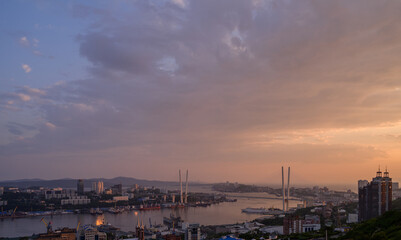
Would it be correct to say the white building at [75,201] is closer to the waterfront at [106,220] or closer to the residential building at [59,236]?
the waterfront at [106,220]

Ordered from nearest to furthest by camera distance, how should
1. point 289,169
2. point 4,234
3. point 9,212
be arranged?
point 4,234 < point 9,212 < point 289,169

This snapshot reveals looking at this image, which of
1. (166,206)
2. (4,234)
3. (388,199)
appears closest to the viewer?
(388,199)

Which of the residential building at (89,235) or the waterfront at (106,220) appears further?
the waterfront at (106,220)

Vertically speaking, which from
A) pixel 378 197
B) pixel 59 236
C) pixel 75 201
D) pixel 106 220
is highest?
pixel 378 197

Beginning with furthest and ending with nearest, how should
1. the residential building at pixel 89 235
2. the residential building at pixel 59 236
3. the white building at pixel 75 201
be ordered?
the white building at pixel 75 201, the residential building at pixel 89 235, the residential building at pixel 59 236

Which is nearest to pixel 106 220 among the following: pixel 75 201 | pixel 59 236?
pixel 59 236

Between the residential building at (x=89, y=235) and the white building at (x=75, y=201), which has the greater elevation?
the residential building at (x=89, y=235)

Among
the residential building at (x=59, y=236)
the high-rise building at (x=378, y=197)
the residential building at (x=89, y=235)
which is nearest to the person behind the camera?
the residential building at (x=59, y=236)

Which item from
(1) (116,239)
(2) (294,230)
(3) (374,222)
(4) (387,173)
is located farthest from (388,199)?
A: (1) (116,239)

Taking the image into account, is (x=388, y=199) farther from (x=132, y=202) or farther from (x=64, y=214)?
(x=132, y=202)

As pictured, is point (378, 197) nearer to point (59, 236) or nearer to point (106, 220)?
point (59, 236)

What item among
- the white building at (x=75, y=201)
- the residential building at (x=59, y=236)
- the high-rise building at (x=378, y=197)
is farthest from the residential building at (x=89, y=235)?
the white building at (x=75, y=201)
